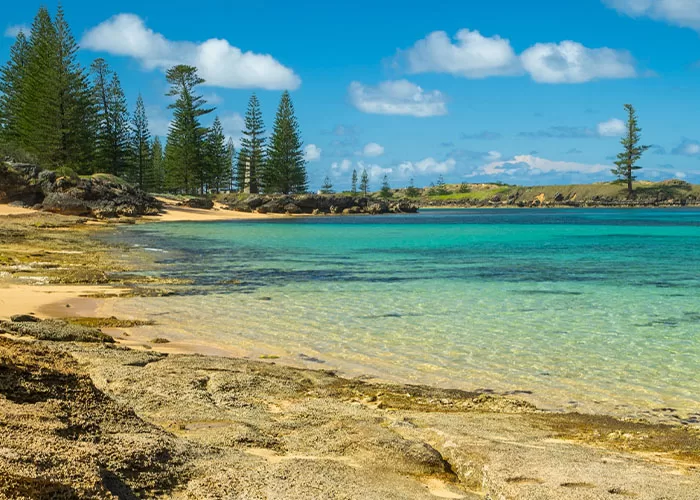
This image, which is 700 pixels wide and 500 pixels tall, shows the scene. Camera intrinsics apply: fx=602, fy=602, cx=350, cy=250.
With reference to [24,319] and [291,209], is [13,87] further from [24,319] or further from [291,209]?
[24,319]

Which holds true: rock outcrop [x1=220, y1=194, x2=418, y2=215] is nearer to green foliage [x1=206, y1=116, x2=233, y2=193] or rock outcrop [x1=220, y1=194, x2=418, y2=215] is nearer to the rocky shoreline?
green foliage [x1=206, y1=116, x2=233, y2=193]

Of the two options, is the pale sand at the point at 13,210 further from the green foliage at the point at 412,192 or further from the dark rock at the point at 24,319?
the green foliage at the point at 412,192

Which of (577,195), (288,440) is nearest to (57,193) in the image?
(288,440)

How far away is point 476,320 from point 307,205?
68045 mm

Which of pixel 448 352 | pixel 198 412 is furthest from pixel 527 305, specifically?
pixel 198 412

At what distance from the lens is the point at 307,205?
7812 cm

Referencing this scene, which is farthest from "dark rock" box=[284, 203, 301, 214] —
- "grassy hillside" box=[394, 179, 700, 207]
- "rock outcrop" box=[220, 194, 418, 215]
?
"grassy hillside" box=[394, 179, 700, 207]

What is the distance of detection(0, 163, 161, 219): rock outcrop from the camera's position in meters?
44.3

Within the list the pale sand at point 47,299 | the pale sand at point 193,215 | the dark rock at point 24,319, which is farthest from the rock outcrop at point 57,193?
the dark rock at point 24,319

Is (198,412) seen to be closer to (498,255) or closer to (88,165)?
(498,255)

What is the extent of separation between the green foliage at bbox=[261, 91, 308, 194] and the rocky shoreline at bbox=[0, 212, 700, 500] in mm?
82489

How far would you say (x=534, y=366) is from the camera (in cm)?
778

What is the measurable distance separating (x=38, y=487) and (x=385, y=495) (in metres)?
1.62

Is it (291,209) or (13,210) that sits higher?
(291,209)
